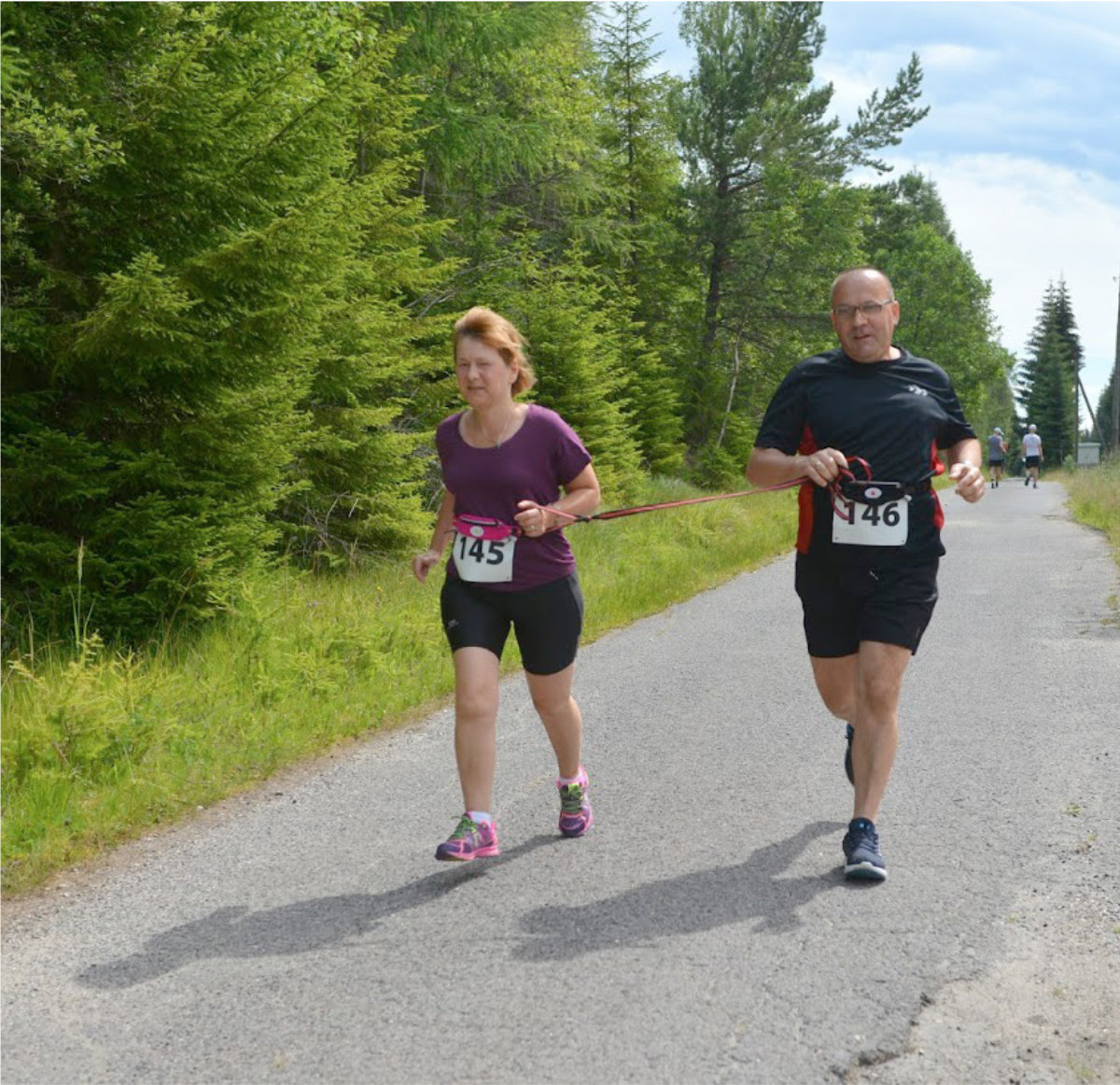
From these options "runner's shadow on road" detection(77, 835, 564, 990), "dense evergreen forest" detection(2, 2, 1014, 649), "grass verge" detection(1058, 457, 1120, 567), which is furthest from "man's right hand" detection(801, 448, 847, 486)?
"grass verge" detection(1058, 457, 1120, 567)

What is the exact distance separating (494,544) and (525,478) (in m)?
0.26

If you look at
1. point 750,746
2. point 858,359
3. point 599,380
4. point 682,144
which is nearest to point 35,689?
point 750,746

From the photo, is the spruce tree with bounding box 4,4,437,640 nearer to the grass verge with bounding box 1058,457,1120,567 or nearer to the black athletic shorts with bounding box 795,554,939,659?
the black athletic shorts with bounding box 795,554,939,659

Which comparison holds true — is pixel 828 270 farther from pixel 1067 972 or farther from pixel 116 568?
pixel 1067 972

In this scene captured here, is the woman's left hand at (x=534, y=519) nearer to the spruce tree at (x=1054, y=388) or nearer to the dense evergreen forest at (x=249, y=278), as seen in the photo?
the dense evergreen forest at (x=249, y=278)

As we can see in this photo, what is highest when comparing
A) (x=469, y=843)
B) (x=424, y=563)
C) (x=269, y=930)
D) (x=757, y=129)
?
(x=757, y=129)

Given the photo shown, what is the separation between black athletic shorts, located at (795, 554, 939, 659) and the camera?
445cm

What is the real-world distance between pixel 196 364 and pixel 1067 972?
19.0 ft

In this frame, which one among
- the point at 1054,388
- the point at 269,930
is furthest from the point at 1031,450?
the point at 1054,388

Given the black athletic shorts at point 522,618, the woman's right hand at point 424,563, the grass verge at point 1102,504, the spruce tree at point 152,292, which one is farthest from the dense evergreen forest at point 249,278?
the grass verge at point 1102,504

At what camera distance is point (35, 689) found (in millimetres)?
6070

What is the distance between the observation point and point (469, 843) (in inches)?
173

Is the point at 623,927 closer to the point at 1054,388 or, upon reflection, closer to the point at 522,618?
the point at 522,618

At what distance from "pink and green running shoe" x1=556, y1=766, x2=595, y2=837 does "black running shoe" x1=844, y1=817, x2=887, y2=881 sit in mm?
1029
